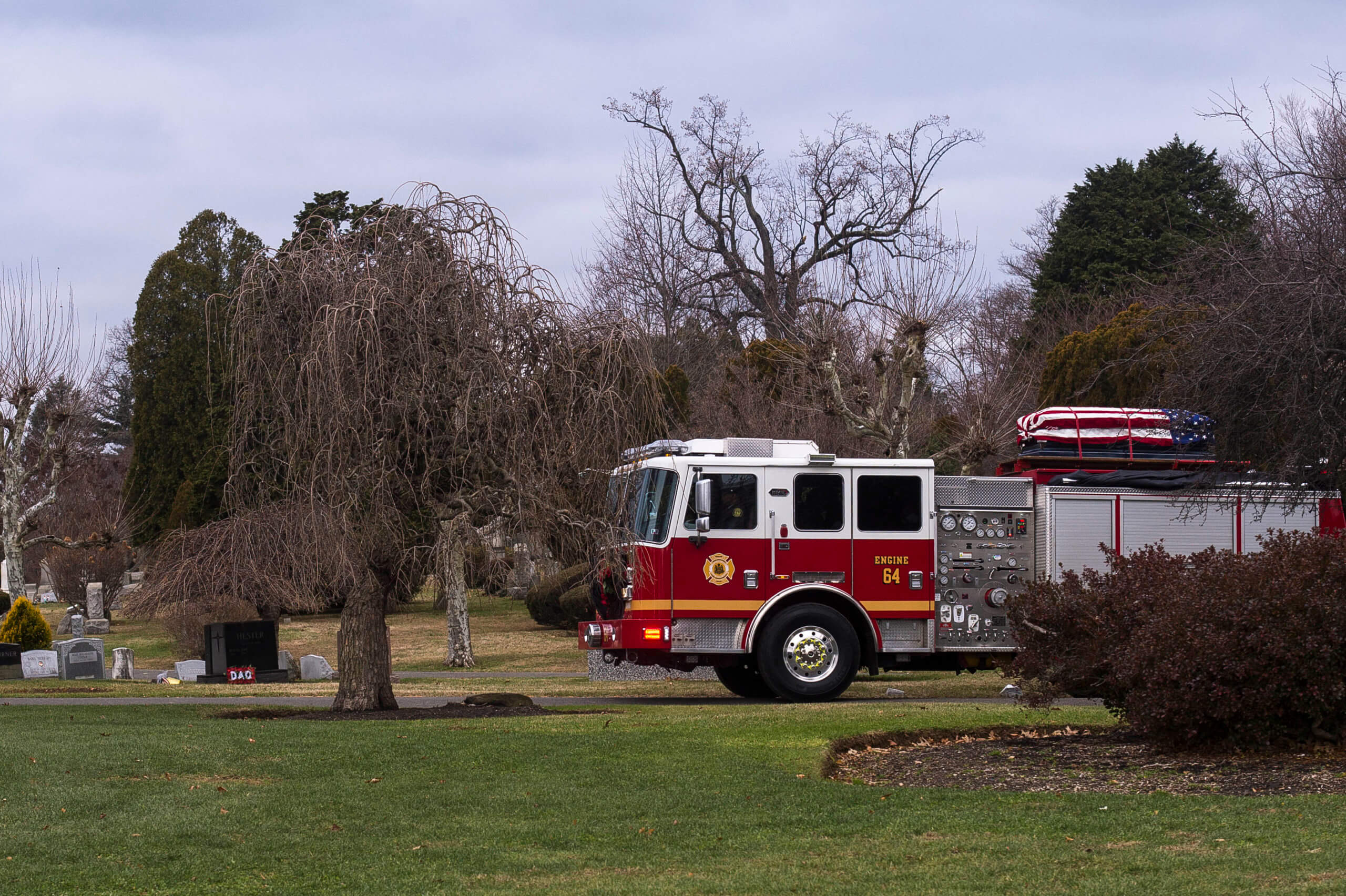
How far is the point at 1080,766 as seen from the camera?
9742mm

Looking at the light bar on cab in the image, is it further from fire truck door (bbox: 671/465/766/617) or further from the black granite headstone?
the black granite headstone

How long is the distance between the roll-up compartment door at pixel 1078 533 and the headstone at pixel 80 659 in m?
16.3

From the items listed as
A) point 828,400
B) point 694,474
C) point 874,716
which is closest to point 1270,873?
point 874,716

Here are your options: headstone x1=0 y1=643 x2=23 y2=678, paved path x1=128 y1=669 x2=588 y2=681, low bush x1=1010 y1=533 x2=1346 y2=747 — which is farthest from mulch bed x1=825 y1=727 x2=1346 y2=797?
headstone x1=0 y1=643 x2=23 y2=678

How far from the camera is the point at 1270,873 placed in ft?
19.9

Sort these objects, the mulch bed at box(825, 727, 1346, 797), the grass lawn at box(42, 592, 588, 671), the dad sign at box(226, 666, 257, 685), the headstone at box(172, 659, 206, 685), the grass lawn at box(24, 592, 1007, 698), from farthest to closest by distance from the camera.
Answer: the grass lawn at box(42, 592, 588, 671) < the headstone at box(172, 659, 206, 685) < the dad sign at box(226, 666, 257, 685) < the grass lawn at box(24, 592, 1007, 698) < the mulch bed at box(825, 727, 1346, 797)

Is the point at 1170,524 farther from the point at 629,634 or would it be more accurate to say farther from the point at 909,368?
the point at 629,634

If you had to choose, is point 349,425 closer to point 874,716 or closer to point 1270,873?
point 874,716

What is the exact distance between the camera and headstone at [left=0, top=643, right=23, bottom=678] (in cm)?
2391

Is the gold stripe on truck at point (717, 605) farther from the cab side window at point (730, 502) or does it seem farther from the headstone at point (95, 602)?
the headstone at point (95, 602)

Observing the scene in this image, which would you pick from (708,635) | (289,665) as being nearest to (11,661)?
(289,665)

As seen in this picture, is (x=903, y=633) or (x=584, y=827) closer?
(x=584, y=827)

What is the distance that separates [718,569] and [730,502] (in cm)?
79

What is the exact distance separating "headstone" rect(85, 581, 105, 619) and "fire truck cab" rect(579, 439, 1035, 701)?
102 ft
